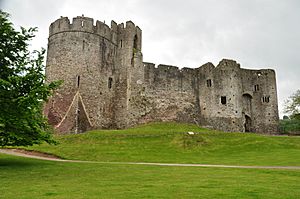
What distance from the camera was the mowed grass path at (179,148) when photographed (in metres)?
24.5

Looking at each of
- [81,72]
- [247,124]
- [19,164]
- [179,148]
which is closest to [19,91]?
[19,164]

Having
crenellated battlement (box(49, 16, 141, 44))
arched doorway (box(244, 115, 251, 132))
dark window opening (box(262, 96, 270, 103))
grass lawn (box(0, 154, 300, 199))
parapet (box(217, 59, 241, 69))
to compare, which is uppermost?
crenellated battlement (box(49, 16, 141, 44))

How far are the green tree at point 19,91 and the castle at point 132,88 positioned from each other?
1926 centimetres

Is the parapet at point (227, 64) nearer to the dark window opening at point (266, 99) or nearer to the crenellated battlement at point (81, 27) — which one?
the dark window opening at point (266, 99)

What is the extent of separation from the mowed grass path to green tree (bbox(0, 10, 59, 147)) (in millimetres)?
7956

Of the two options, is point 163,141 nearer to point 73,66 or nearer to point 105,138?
point 105,138

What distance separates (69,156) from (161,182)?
15385mm

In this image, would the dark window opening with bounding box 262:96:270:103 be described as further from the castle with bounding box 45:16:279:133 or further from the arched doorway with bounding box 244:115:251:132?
the arched doorway with bounding box 244:115:251:132

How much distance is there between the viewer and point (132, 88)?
143 ft

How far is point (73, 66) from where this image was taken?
40.2 meters

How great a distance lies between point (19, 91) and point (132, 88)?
26.9 m

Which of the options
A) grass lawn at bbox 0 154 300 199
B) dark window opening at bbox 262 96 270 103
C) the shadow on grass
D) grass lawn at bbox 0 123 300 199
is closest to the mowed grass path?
grass lawn at bbox 0 123 300 199

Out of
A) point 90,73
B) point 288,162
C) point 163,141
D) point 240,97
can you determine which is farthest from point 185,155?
point 240,97

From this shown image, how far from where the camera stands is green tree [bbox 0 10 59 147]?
1639cm
